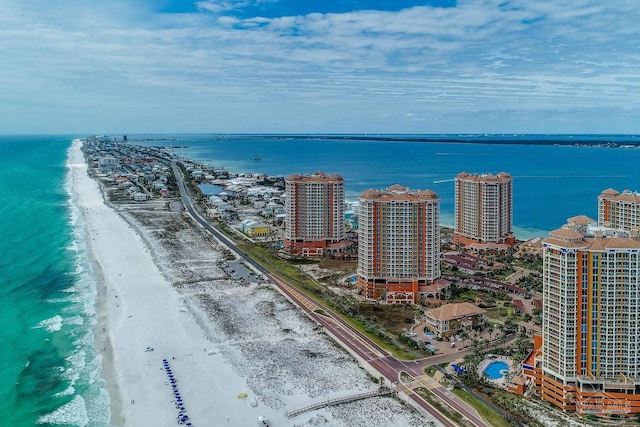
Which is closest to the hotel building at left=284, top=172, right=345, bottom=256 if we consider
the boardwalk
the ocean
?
the ocean

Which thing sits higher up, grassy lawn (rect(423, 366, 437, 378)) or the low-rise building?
the low-rise building

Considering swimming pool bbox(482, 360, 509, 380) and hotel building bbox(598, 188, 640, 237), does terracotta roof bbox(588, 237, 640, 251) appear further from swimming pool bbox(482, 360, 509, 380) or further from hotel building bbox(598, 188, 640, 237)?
hotel building bbox(598, 188, 640, 237)

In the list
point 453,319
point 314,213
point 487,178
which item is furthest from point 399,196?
point 487,178

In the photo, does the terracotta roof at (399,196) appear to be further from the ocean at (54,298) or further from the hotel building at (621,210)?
the ocean at (54,298)

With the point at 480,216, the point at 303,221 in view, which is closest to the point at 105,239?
the point at 303,221

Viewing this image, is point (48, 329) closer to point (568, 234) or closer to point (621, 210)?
point (568, 234)

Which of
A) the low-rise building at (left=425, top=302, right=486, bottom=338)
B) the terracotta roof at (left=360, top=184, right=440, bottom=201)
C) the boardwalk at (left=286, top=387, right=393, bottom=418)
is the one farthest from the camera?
the terracotta roof at (left=360, top=184, right=440, bottom=201)

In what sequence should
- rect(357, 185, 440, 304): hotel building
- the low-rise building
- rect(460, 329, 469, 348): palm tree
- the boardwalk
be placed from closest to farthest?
1. the boardwalk
2. rect(460, 329, 469, 348): palm tree
3. the low-rise building
4. rect(357, 185, 440, 304): hotel building

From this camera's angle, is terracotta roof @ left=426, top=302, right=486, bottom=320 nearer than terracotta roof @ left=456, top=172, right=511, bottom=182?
Yes
